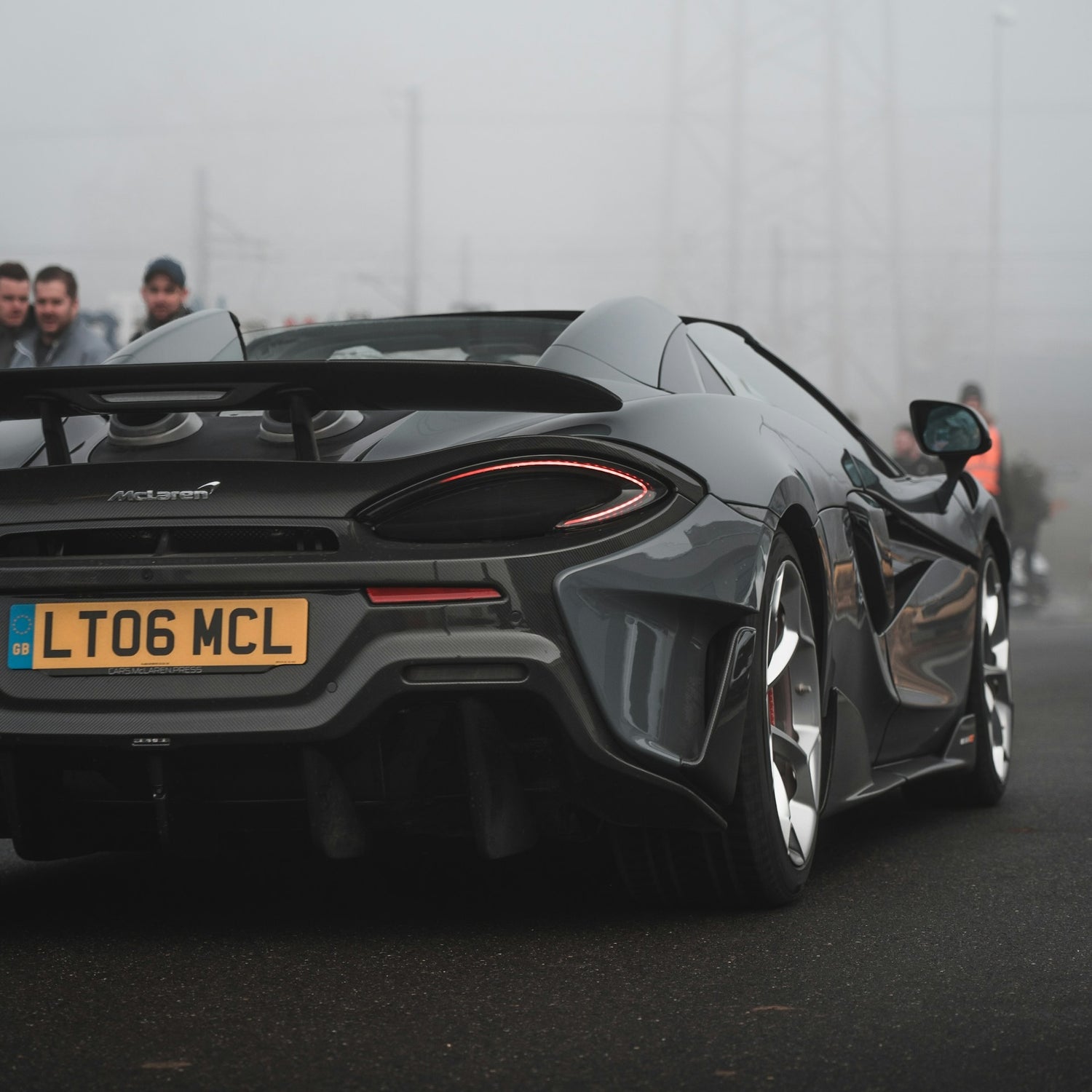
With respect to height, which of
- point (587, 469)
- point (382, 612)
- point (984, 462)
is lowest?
point (984, 462)

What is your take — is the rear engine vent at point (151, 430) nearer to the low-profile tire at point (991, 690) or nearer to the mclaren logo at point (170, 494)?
the mclaren logo at point (170, 494)

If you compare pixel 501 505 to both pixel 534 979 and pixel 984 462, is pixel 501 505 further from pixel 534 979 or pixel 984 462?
pixel 984 462

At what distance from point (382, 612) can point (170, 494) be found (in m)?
0.41

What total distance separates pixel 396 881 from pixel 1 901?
0.78 metres

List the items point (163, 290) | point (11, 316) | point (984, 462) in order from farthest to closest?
point (984, 462) → point (11, 316) → point (163, 290)

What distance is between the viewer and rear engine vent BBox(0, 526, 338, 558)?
303 centimetres

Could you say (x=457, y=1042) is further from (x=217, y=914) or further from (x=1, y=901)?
(x=1, y=901)

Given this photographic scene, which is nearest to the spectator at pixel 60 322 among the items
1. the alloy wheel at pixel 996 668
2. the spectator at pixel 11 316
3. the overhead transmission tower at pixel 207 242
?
the spectator at pixel 11 316

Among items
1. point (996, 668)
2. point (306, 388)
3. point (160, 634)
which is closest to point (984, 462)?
point (996, 668)

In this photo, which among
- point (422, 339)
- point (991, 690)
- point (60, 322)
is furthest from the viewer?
point (60, 322)

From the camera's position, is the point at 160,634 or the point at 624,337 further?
the point at 624,337

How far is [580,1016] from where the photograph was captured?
2.69 meters

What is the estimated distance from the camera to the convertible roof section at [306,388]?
9.96ft

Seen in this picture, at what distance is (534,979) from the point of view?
2.95 metres
